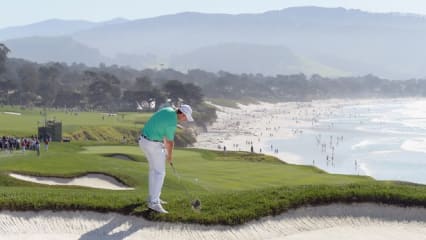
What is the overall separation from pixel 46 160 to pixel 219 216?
65.0 feet

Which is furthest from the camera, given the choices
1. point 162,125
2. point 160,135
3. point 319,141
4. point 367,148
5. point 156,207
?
point 319,141

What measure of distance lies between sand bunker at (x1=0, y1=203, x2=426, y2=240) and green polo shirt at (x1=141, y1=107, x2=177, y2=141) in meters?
2.03

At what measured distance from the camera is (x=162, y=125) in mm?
12438

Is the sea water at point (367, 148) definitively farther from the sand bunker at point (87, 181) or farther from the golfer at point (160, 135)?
the golfer at point (160, 135)

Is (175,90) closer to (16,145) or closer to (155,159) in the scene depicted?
(16,145)

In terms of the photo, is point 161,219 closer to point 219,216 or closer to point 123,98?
point 219,216

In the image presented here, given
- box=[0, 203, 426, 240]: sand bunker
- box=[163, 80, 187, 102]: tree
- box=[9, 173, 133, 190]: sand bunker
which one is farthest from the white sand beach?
box=[0, 203, 426, 240]: sand bunker

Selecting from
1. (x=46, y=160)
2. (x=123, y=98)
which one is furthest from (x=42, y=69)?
(x=46, y=160)

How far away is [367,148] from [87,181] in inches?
2640

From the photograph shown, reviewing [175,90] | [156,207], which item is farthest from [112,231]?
[175,90]

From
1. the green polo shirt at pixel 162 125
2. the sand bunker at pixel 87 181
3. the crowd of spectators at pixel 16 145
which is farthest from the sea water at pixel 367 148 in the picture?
the green polo shirt at pixel 162 125

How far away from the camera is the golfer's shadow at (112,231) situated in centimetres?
1254

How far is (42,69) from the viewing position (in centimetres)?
15600

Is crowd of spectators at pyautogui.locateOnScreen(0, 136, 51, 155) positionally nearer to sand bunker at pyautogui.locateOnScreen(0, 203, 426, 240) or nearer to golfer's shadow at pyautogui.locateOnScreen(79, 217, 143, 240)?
sand bunker at pyautogui.locateOnScreen(0, 203, 426, 240)
